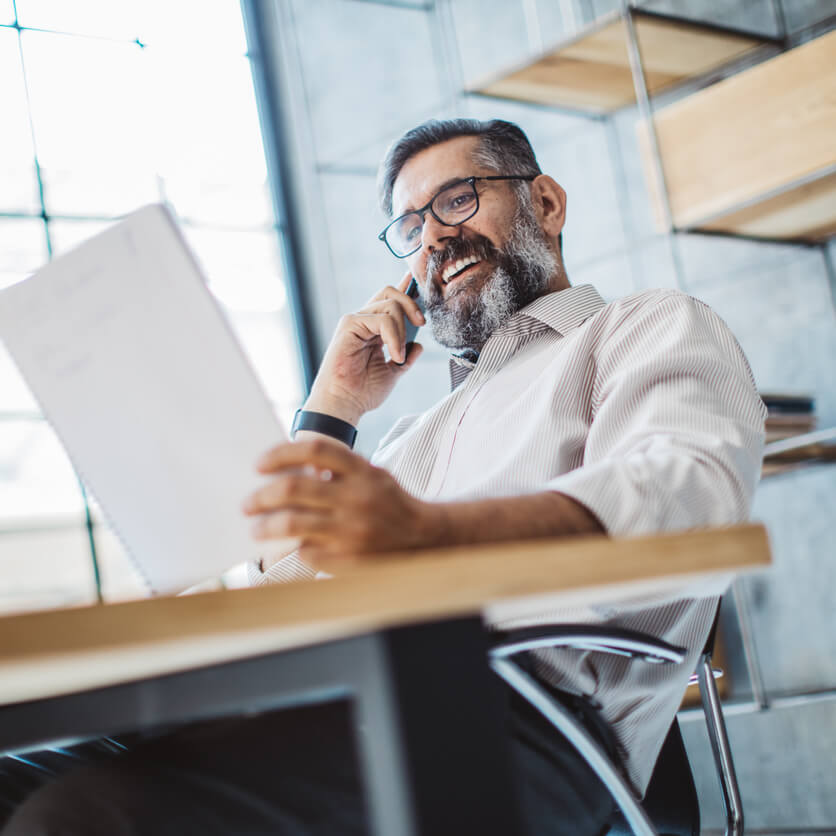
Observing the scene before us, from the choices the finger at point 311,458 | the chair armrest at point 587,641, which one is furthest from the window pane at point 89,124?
the finger at point 311,458

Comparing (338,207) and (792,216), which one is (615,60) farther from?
(338,207)

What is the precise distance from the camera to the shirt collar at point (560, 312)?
5.27 ft

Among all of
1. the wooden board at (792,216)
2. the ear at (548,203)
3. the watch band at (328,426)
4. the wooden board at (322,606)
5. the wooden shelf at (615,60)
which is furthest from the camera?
the wooden shelf at (615,60)

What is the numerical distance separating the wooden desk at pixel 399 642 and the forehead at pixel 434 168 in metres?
1.39

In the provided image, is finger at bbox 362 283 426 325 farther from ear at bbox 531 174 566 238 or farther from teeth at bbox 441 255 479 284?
ear at bbox 531 174 566 238

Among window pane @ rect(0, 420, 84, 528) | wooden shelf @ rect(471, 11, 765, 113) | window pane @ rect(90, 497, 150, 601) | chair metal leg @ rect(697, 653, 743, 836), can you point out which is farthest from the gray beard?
window pane @ rect(0, 420, 84, 528)

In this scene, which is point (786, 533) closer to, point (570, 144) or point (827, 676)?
point (827, 676)

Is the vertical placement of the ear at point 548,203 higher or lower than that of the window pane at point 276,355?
lower

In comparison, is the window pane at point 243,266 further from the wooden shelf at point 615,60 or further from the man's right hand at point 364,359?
the man's right hand at point 364,359

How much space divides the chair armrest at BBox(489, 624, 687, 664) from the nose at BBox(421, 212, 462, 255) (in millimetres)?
971

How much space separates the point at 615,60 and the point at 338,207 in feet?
6.66

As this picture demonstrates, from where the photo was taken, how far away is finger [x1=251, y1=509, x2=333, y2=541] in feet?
2.32

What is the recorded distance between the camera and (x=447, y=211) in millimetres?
1920

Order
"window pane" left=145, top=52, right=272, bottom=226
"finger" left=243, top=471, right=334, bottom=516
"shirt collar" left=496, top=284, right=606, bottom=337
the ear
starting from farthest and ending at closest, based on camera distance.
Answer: "window pane" left=145, top=52, right=272, bottom=226
the ear
"shirt collar" left=496, top=284, right=606, bottom=337
"finger" left=243, top=471, right=334, bottom=516
